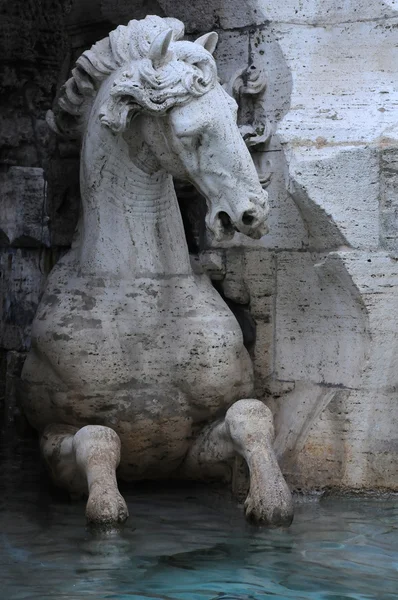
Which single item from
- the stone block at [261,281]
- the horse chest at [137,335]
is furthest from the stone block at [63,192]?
the stone block at [261,281]

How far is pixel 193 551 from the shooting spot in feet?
14.0

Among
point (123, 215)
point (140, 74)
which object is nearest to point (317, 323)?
point (123, 215)

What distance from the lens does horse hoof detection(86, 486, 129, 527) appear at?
4293mm

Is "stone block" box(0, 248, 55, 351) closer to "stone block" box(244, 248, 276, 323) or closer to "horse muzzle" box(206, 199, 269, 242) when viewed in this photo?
"stone block" box(244, 248, 276, 323)

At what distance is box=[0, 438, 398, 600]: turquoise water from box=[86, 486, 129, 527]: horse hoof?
0.05 m

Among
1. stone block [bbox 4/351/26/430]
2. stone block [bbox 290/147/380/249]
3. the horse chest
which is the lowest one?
stone block [bbox 4/351/26/430]

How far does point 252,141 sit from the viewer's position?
5152 millimetres

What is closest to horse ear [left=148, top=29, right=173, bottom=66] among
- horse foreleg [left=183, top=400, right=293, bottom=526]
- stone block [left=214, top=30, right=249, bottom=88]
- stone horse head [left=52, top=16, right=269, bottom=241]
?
stone horse head [left=52, top=16, right=269, bottom=241]

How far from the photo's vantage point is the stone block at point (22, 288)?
6.29 m

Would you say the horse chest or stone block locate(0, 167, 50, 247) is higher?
stone block locate(0, 167, 50, 247)

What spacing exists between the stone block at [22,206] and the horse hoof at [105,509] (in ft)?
6.79

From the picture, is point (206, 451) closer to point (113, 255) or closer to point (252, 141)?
point (113, 255)

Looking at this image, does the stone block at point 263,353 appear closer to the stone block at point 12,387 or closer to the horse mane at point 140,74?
the horse mane at point 140,74

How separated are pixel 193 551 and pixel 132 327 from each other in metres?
0.83
